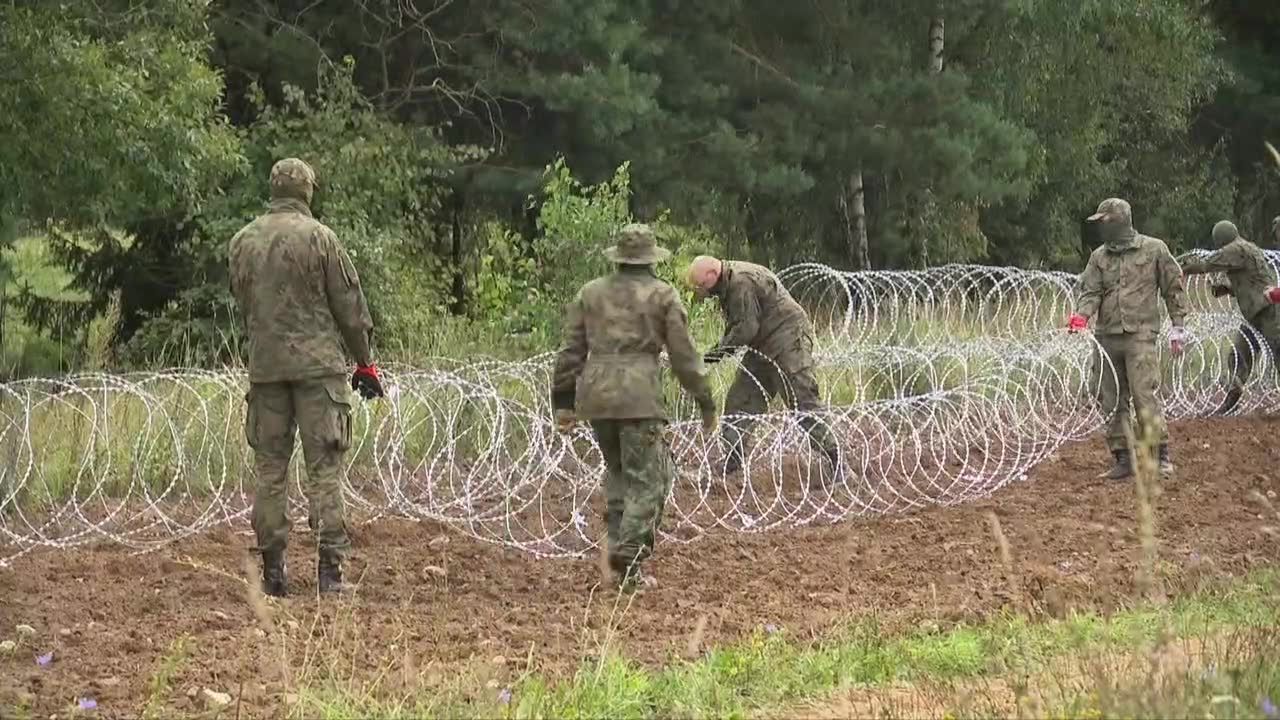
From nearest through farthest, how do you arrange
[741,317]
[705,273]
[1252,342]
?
[705,273] → [741,317] → [1252,342]

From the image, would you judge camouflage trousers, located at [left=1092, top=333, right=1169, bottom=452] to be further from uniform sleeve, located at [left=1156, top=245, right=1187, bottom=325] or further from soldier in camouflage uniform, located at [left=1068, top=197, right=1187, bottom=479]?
uniform sleeve, located at [left=1156, top=245, right=1187, bottom=325]

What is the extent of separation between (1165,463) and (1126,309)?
1228 mm

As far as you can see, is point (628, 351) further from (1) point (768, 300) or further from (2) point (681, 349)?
(1) point (768, 300)

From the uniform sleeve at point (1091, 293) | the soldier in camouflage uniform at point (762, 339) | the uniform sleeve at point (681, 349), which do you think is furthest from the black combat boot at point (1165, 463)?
the uniform sleeve at point (681, 349)

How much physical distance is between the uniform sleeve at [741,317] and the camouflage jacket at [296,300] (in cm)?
400

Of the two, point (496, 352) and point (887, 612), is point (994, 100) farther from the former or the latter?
point (887, 612)

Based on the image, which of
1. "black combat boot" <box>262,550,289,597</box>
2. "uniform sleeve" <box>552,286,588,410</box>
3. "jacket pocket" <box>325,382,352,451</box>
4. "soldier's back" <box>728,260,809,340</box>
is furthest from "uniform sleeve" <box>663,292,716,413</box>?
"soldier's back" <box>728,260,809,340</box>

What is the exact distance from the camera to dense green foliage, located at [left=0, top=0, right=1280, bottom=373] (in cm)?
1494

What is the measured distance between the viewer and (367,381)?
28.8 feet

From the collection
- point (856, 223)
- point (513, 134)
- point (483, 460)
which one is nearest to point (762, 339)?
point (483, 460)

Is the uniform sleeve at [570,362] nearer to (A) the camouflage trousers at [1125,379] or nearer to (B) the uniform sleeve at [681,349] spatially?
(B) the uniform sleeve at [681,349]

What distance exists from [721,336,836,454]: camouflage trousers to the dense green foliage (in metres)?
3.98

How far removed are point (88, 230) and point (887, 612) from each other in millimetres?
13887

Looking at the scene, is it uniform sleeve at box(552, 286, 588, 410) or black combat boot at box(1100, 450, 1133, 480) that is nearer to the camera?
uniform sleeve at box(552, 286, 588, 410)
